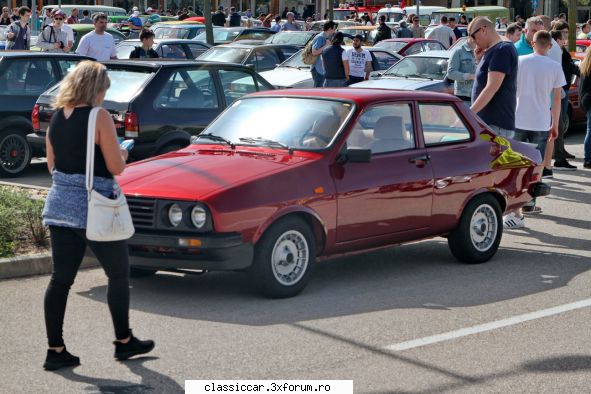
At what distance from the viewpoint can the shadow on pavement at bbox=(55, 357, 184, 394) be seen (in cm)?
615

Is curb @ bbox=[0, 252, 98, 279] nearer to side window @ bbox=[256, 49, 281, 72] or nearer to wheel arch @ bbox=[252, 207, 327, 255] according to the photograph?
wheel arch @ bbox=[252, 207, 327, 255]

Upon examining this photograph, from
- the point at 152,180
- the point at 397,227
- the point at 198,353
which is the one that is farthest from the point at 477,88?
the point at 198,353

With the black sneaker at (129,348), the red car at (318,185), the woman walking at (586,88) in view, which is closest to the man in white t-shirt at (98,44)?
the woman walking at (586,88)

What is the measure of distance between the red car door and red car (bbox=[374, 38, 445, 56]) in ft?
57.6

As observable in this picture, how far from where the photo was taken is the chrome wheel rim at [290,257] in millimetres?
8289

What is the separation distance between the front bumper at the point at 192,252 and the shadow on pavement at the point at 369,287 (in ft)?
0.98

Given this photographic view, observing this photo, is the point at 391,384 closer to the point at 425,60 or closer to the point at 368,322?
the point at 368,322

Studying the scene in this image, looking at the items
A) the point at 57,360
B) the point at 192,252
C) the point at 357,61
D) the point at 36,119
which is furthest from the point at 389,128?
the point at 357,61

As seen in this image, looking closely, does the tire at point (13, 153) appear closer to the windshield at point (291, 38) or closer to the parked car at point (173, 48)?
the parked car at point (173, 48)

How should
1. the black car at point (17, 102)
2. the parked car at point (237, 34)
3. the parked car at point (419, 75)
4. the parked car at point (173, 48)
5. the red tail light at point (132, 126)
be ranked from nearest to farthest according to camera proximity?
the red tail light at point (132, 126)
the black car at point (17, 102)
the parked car at point (419, 75)
the parked car at point (173, 48)
the parked car at point (237, 34)

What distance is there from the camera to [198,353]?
688cm

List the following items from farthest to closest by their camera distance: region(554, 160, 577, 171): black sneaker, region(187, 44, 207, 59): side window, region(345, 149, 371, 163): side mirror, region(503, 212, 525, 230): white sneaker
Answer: region(187, 44, 207, 59): side window
region(554, 160, 577, 171): black sneaker
region(503, 212, 525, 230): white sneaker
region(345, 149, 371, 163): side mirror

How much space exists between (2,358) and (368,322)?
93.3 inches

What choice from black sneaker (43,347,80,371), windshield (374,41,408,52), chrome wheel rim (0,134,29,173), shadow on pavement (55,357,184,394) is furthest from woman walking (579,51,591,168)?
windshield (374,41,408,52)
